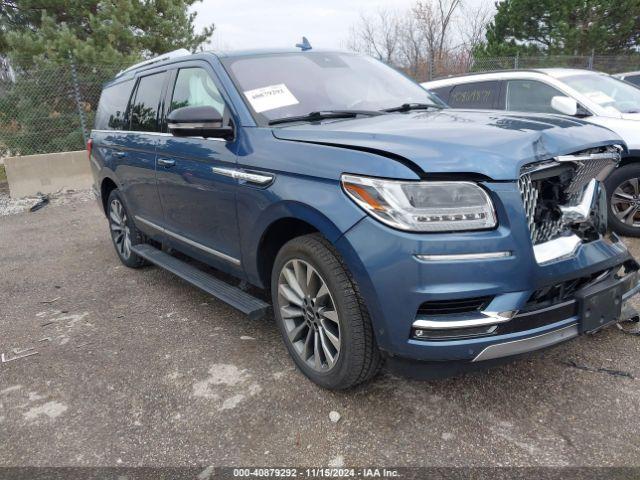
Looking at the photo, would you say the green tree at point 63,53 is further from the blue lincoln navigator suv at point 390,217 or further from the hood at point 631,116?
the hood at point 631,116

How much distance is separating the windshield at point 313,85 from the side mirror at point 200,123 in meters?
0.22

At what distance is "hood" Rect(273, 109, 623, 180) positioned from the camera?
2.14 m

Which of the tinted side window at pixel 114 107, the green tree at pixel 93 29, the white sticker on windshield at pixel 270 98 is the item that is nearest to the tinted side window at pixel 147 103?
the tinted side window at pixel 114 107

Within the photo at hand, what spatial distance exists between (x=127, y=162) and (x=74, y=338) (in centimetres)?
161

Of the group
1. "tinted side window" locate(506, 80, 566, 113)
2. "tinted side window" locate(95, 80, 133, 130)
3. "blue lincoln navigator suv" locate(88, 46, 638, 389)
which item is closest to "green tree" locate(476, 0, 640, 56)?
"tinted side window" locate(506, 80, 566, 113)

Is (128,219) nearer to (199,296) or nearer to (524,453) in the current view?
(199,296)

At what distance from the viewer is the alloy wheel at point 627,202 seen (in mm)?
4977

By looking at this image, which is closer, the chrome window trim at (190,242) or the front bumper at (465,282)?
the front bumper at (465,282)

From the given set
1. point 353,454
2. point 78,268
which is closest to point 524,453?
point 353,454

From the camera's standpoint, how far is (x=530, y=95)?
5797mm

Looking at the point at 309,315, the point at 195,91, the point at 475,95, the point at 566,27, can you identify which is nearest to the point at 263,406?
the point at 309,315

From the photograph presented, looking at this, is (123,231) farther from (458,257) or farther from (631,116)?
(631,116)

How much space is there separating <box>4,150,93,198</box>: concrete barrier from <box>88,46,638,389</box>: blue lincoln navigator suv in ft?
25.8

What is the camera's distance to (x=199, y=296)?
4.36 metres
